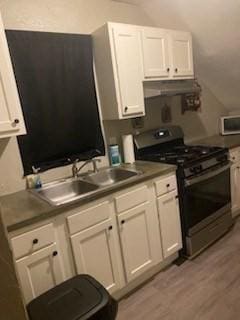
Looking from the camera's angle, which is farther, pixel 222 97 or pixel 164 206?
pixel 222 97

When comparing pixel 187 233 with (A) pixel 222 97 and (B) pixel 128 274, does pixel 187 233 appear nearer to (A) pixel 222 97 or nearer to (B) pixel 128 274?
(B) pixel 128 274

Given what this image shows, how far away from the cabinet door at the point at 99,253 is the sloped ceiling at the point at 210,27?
210 cm

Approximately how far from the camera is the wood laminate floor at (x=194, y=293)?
5.86ft

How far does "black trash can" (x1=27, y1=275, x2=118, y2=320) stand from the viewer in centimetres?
123

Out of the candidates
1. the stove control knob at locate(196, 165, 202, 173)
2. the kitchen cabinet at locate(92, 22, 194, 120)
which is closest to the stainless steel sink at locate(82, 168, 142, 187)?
the kitchen cabinet at locate(92, 22, 194, 120)

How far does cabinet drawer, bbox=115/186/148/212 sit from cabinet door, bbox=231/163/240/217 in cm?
135

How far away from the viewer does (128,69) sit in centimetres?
222

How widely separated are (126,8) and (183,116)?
139 centimetres

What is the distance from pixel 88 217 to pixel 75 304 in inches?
21.7

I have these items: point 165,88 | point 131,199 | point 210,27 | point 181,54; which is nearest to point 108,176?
point 131,199

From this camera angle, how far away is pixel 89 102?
2309 mm

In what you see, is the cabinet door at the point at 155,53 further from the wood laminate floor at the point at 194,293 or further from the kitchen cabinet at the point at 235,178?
the wood laminate floor at the point at 194,293

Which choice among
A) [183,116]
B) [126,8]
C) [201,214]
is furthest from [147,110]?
[201,214]

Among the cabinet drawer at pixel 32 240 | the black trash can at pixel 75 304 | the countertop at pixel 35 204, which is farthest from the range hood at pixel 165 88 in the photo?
the black trash can at pixel 75 304
